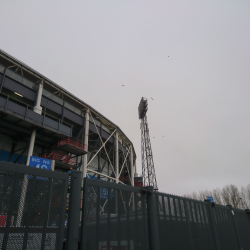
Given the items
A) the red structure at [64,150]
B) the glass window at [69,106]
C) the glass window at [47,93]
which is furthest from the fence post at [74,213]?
the glass window at [69,106]

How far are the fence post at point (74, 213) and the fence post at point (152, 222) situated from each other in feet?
6.60

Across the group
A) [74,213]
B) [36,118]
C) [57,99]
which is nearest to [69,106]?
[57,99]

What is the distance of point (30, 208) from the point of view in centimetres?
250

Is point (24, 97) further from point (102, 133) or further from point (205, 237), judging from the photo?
point (205, 237)

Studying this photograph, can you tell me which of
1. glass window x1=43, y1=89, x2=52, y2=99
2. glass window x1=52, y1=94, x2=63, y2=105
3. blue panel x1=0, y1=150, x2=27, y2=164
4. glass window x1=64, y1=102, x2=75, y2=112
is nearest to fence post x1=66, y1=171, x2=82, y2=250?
blue panel x1=0, y1=150, x2=27, y2=164

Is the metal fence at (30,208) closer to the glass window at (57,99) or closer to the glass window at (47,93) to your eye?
the glass window at (47,93)

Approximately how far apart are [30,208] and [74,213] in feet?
2.03

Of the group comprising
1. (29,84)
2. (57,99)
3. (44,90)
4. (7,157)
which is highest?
(44,90)

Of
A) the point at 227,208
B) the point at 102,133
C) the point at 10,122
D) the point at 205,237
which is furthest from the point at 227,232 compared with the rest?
the point at 102,133

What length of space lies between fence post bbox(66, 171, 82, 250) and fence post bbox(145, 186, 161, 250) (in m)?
2.01

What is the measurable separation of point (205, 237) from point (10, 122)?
2036 cm

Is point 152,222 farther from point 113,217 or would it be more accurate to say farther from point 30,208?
point 30,208

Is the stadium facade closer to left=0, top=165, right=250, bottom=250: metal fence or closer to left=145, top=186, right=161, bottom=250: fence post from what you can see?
left=0, top=165, right=250, bottom=250: metal fence

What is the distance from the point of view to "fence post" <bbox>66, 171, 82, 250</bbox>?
2.72m
